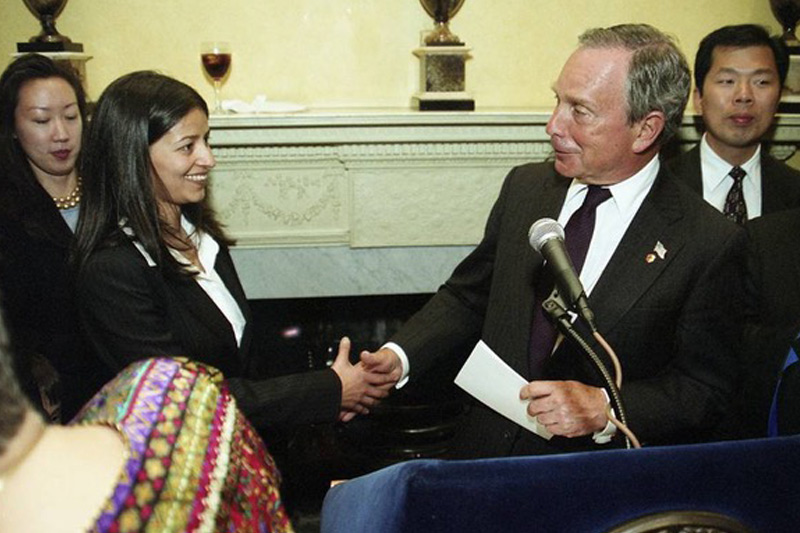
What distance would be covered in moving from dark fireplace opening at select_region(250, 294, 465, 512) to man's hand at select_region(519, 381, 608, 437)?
222 centimetres

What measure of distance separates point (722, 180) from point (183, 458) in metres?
2.63

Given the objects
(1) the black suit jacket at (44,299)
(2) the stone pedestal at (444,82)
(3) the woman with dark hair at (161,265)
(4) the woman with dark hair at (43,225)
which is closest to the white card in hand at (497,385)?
(3) the woman with dark hair at (161,265)

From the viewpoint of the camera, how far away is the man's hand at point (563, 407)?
5.22 ft

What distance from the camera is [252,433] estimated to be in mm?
992

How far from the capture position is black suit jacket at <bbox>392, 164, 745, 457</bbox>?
1729 mm

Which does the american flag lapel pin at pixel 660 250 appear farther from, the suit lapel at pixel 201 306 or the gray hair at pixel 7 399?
the gray hair at pixel 7 399

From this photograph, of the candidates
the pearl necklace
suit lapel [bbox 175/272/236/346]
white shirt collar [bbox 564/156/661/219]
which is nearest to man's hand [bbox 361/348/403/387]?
suit lapel [bbox 175/272/236/346]

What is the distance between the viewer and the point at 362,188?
362cm

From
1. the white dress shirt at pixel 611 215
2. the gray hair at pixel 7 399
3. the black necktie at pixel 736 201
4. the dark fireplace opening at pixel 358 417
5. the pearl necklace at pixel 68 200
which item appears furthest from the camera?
the dark fireplace opening at pixel 358 417

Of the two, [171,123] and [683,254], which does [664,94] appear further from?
[171,123]

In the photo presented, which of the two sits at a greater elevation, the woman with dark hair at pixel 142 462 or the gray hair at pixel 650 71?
the gray hair at pixel 650 71

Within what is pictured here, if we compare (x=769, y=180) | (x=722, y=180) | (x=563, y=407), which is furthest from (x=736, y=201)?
(x=563, y=407)

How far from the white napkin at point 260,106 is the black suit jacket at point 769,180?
1546 mm

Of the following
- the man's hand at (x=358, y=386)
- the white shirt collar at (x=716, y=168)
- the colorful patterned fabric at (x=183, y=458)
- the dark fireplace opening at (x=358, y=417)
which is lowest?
the dark fireplace opening at (x=358, y=417)
